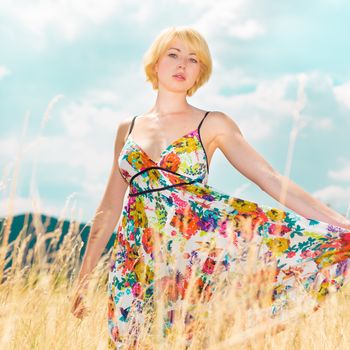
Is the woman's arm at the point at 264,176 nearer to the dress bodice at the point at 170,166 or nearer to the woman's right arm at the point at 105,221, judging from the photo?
the dress bodice at the point at 170,166

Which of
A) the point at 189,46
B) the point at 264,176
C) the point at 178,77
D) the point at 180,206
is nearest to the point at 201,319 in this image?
the point at 180,206

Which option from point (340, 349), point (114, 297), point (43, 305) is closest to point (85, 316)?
point (114, 297)

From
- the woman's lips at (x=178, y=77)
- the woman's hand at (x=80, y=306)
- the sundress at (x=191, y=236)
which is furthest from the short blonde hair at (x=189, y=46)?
the woman's hand at (x=80, y=306)

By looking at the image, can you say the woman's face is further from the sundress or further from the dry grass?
the dry grass

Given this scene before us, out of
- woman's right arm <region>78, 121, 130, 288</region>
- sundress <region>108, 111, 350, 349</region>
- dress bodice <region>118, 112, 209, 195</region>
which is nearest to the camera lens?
sundress <region>108, 111, 350, 349</region>

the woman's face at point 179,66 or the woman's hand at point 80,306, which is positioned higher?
the woman's face at point 179,66

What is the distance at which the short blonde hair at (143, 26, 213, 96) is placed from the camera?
11.4ft

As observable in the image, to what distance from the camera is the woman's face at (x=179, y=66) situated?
11.4 feet

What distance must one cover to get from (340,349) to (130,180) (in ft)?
4.29

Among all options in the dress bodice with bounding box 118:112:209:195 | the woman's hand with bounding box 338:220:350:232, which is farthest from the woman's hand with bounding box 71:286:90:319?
the woman's hand with bounding box 338:220:350:232

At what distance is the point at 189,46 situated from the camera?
11.3 feet

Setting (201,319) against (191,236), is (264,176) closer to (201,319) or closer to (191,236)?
(191,236)

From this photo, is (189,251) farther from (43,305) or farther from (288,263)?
(43,305)

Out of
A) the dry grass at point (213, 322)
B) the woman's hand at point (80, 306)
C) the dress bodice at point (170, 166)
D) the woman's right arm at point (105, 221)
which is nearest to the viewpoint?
the dry grass at point (213, 322)
